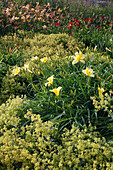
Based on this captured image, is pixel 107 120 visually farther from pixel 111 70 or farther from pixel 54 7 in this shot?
pixel 54 7

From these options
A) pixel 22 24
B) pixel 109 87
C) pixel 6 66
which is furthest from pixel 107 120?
pixel 22 24

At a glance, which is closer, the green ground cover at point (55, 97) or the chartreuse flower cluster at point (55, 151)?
the chartreuse flower cluster at point (55, 151)

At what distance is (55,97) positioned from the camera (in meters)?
2.47

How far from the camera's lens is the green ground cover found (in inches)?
68.6

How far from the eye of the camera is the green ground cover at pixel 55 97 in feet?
5.72

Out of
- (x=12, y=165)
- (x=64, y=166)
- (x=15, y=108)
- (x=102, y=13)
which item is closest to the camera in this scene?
(x=64, y=166)

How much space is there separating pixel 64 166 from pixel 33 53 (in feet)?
9.20

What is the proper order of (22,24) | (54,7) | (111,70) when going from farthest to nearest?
(54,7), (22,24), (111,70)

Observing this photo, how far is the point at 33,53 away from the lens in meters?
4.04

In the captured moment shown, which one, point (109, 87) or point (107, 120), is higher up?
point (109, 87)

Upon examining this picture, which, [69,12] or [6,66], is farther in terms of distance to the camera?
[69,12]

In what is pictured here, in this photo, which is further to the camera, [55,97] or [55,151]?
[55,97]

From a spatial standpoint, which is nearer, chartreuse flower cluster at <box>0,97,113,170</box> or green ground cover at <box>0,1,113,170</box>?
chartreuse flower cluster at <box>0,97,113,170</box>

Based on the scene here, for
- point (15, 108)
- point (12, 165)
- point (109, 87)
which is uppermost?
point (109, 87)
